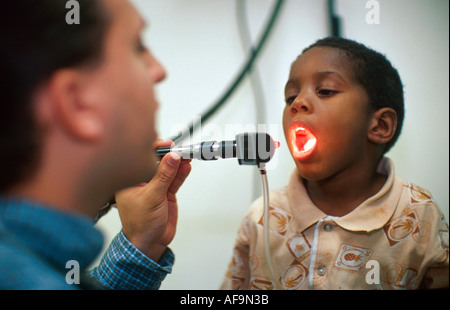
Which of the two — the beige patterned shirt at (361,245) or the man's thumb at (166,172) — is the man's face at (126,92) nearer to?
the man's thumb at (166,172)

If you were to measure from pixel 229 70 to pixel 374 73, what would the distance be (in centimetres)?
28

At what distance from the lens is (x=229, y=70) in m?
0.76

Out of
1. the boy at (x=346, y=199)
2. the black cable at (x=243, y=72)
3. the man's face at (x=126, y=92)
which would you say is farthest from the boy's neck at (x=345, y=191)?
the man's face at (x=126, y=92)

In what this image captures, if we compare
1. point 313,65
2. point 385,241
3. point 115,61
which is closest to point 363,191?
point 385,241

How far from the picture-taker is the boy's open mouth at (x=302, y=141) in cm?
63

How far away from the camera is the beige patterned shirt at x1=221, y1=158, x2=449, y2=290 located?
0.64 meters

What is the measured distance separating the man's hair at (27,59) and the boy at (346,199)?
39cm

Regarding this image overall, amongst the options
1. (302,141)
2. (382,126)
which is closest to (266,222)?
(302,141)

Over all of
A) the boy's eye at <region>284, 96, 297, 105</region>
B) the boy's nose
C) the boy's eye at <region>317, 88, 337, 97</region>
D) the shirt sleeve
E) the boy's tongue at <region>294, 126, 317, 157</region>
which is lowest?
the shirt sleeve

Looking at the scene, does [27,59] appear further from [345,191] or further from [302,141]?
[345,191]

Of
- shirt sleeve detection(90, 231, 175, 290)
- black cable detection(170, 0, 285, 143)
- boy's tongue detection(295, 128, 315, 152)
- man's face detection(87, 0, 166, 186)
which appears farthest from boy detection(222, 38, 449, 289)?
man's face detection(87, 0, 166, 186)

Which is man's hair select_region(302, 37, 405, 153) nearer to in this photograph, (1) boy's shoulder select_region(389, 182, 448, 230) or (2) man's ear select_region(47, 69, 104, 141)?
(1) boy's shoulder select_region(389, 182, 448, 230)

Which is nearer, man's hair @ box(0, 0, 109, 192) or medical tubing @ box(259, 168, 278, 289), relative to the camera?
man's hair @ box(0, 0, 109, 192)
